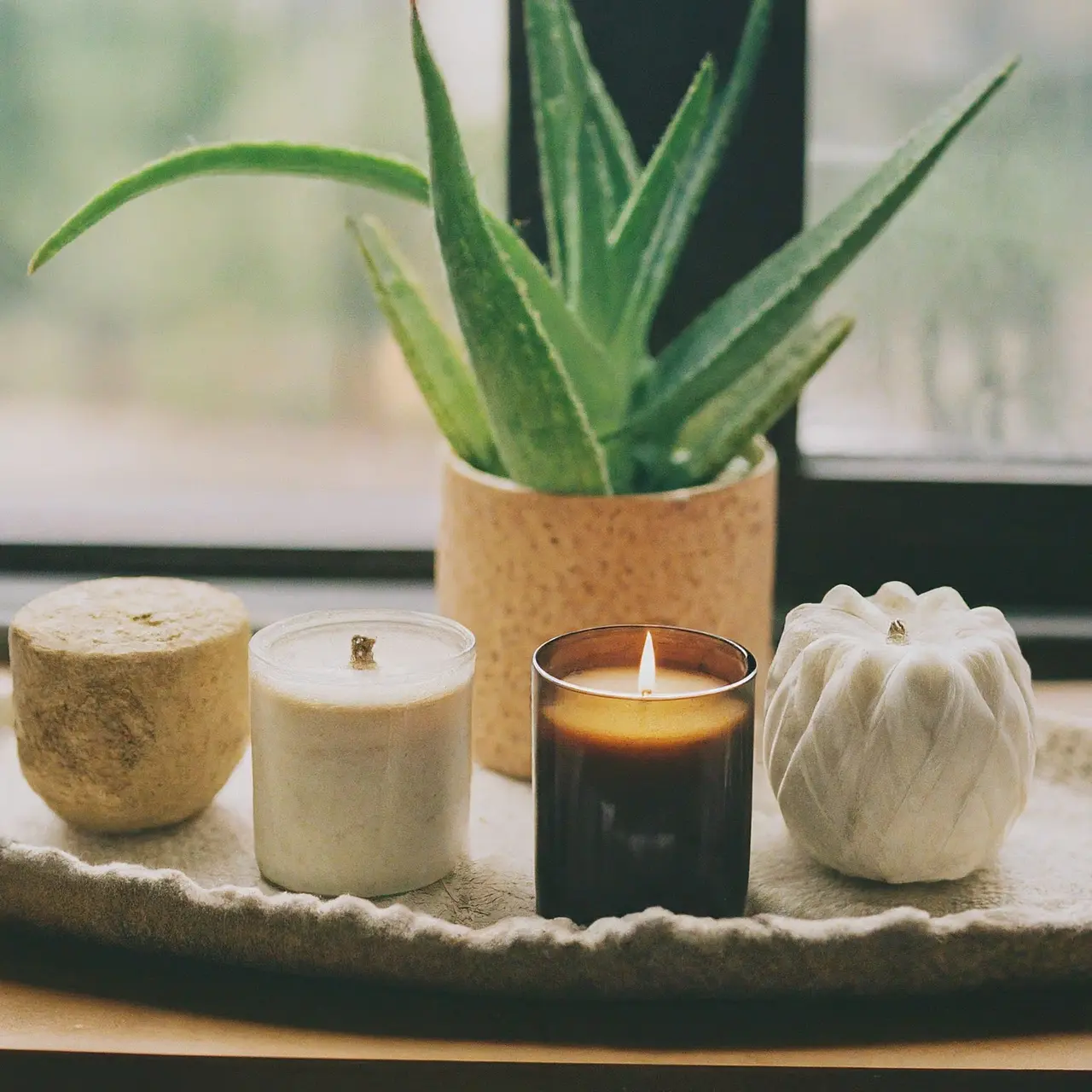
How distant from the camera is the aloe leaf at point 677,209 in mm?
512

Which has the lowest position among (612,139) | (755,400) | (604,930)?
(604,930)

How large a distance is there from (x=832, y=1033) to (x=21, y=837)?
28 centimetres

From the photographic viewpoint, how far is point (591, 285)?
0.51 metres

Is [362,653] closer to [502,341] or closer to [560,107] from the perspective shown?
[502,341]

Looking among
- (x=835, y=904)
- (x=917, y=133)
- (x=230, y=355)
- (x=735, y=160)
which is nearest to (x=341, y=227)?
(x=230, y=355)

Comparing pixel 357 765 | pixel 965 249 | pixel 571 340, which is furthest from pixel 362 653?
pixel 965 249

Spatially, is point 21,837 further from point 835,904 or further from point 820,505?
point 820,505

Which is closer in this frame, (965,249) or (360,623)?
(360,623)

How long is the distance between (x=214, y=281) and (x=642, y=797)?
0.42m

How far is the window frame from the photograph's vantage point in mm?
616

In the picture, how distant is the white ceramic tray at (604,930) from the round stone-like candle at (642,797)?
0.06 feet

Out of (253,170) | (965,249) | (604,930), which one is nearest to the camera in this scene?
(604,930)

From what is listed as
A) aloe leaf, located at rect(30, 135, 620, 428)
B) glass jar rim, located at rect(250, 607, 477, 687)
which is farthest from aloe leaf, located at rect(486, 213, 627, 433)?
glass jar rim, located at rect(250, 607, 477, 687)

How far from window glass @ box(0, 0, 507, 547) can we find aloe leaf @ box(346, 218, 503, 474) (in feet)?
0.45
